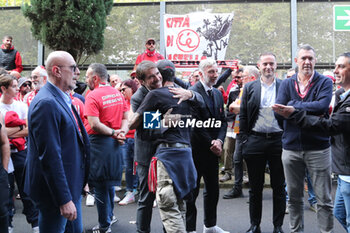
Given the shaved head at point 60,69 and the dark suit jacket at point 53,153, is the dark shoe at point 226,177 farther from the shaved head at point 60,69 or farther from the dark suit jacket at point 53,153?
the shaved head at point 60,69

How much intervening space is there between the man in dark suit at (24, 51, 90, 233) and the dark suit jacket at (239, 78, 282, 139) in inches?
101

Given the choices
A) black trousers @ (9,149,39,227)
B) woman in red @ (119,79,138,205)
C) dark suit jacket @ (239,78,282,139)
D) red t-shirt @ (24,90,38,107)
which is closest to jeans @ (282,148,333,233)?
dark suit jacket @ (239,78,282,139)

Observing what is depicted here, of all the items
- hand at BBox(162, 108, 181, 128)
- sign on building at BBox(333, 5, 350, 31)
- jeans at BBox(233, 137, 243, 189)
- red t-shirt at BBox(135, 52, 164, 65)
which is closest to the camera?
hand at BBox(162, 108, 181, 128)

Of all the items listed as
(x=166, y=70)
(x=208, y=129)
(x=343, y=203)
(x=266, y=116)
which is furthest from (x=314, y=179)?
(x=166, y=70)

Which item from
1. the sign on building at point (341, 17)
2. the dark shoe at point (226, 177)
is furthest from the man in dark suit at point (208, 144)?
the sign on building at point (341, 17)

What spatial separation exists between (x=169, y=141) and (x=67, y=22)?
5.70 meters

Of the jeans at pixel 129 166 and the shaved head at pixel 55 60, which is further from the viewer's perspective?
the jeans at pixel 129 166

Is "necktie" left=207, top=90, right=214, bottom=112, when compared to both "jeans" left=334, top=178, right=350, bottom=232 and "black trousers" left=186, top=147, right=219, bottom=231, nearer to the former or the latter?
"black trousers" left=186, top=147, right=219, bottom=231

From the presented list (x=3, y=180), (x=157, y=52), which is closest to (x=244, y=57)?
(x=157, y=52)

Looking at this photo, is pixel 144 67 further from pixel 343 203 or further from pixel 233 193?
pixel 233 193

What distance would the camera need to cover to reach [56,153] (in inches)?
120

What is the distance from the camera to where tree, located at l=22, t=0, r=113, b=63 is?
885cm

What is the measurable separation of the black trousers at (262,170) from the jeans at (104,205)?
6.08 ft

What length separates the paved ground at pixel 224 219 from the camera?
5.75 m
